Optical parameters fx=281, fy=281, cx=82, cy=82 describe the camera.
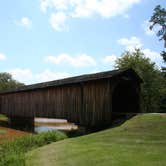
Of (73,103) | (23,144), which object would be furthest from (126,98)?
(23,144)

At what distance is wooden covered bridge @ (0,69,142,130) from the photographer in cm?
1838

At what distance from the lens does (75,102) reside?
2080 cm

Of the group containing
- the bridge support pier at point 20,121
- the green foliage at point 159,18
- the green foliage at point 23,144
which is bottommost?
the bridge support pier at point 20,121

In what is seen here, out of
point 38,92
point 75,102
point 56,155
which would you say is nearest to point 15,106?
point 38,92

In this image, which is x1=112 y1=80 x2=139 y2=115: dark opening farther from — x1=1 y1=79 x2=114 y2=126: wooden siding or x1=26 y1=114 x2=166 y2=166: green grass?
x1=26 y1=114 x2=166 y2=166: green grass

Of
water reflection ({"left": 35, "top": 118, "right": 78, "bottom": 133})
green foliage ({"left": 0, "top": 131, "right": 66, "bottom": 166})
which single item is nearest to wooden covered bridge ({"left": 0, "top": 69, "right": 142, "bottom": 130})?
water reflection ({"left": 35, "top": 118, "right": 78, "bottom": 133})

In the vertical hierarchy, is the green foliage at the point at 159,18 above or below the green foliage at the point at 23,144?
above

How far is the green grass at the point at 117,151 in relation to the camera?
8.27 metres

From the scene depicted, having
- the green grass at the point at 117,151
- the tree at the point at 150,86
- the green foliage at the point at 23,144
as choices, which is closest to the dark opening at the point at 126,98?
the green grass at the point at 117,151

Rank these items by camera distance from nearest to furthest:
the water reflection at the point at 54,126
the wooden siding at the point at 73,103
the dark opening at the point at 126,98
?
the wooden siding at the point at 73,103
the dark opening at the point at 126,98
the water reflection at the point at 54,126

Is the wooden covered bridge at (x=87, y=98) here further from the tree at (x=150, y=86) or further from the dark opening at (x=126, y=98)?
the tree at (x=150, y=86)

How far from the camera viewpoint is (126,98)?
2239 centimetres

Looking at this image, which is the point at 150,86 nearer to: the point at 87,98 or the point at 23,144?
the point at 87,98

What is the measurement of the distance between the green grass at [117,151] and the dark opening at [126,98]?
6.53 m
